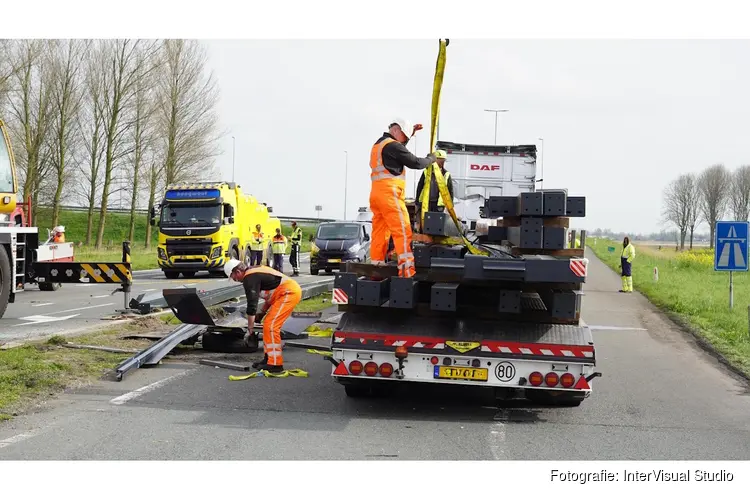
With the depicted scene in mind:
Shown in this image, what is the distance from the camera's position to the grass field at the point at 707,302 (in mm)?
13117

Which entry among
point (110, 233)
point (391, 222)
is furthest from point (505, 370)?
point (110, 233)

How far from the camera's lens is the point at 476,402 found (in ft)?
26.5

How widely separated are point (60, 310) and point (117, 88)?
27.7 meters

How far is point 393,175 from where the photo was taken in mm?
8398

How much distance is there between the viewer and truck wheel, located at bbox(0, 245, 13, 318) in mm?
12648

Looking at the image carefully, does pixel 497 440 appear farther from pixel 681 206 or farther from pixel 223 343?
pixel 681 206

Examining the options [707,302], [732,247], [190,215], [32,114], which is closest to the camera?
[732,247]

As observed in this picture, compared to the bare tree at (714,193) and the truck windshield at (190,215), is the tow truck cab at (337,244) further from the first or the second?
the bare tree at (714,193)

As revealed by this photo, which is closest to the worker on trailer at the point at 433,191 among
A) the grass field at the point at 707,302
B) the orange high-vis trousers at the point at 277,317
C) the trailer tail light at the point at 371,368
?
the orange high-vis trousers at the point at 277,317

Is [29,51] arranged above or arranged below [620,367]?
above

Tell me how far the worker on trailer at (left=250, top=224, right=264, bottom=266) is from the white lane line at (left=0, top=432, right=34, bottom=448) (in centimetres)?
2360

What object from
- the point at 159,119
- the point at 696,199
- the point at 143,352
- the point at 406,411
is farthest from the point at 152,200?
the point at 696,199

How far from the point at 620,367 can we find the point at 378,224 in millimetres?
4303

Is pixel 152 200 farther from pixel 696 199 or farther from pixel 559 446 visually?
pixel 696 199
